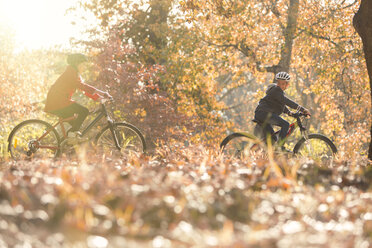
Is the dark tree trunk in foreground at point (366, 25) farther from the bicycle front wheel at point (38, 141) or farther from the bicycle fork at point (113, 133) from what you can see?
the bicycle front wheel at point (38, 141)

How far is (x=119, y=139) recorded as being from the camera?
7637mm

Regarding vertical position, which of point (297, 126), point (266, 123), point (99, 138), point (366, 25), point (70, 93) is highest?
point (366, 25)

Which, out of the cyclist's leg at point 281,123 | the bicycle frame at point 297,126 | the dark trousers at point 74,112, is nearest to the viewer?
the dark trousers at point 74,112

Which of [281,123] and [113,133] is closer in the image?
[113,133]

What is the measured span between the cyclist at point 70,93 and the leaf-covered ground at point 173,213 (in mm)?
3687

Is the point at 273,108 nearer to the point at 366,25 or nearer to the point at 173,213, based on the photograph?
the point at 366,25

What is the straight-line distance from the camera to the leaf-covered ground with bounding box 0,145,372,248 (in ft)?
8.20

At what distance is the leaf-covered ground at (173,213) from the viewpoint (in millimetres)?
2500

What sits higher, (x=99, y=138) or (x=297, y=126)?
(x=297, y=126)

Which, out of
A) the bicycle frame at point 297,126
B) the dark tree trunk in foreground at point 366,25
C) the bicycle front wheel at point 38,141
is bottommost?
the bicycle front wheel at point 38,141

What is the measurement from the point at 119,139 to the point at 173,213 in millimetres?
4799

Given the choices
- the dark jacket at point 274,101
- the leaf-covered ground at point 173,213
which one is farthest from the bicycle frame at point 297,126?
the leaf-covered ground at point 173,213

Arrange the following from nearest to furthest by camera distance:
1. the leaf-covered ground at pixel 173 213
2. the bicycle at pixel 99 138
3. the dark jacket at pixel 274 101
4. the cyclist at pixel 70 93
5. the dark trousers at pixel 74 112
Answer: the leaf-covered ground at pixel 173 213
the cyclist at pixel 70 93
the dark trousers at pixel 74 112
the bicycle at pixel 99 138
the dark jacket at pixel 274 101

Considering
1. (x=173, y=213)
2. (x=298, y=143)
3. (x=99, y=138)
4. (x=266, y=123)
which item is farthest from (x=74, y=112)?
(x=173, y=213)
